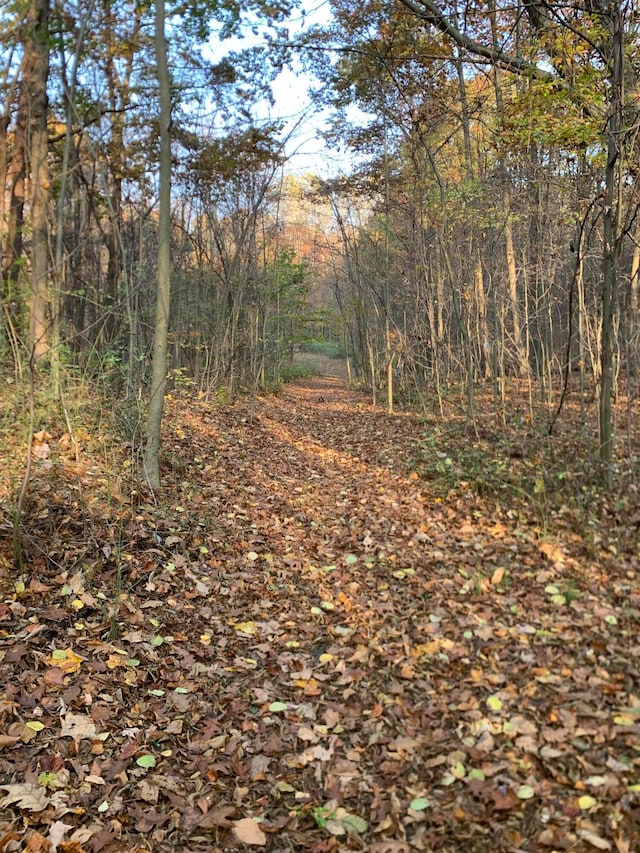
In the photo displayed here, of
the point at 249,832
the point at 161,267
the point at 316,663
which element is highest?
the point at 161,267

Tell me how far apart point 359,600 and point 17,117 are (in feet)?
30.9

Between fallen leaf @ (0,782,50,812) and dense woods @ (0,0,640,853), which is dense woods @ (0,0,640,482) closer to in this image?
dense woods @ (0,0,640,853)

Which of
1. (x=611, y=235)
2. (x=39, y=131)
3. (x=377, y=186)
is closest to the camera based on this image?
(x=611, y=235)

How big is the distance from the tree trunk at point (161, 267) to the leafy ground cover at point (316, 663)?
33cm

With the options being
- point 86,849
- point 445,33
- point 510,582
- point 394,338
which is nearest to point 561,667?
point 510,582

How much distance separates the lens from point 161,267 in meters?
5.81

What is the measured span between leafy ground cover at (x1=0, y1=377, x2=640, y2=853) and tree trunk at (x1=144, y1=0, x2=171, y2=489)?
328mm

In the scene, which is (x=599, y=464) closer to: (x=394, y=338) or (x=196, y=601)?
(x=196, y=601)

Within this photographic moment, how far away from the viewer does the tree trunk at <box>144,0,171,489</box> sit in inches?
217

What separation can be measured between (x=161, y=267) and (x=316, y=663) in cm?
434

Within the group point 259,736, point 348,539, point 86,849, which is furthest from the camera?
point 348,539

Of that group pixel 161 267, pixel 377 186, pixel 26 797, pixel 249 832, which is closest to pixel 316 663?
pixel 249 832

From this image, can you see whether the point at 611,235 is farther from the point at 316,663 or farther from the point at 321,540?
the point at 316,663

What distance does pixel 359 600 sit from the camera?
4262 millimetres
